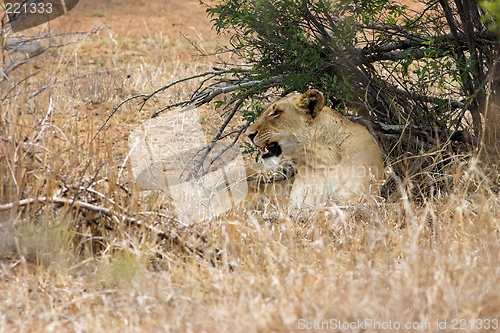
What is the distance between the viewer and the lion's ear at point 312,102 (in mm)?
5219

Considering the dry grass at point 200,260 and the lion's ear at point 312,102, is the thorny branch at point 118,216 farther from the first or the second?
the lion's ear at point 312,102

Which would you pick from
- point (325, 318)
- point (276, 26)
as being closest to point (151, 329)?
point (325, 318)

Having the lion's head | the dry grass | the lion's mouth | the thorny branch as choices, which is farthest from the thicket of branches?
the thorny branch

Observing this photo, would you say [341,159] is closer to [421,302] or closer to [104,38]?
[421,302]

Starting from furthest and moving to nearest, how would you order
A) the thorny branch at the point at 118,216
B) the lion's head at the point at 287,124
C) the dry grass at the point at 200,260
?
the lion's head at the point at 287,124 → the thorny branch at the point at 118,216 → the dry grass at the point at 200,260

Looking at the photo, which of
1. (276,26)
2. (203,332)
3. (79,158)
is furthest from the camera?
(276,26)

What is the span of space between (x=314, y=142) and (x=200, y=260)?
1707mm

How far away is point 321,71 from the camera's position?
230 inches

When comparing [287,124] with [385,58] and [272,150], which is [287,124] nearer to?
[272,150]

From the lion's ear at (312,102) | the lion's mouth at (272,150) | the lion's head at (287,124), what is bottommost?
the lion's mouth at (272,150)

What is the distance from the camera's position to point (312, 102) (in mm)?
5270

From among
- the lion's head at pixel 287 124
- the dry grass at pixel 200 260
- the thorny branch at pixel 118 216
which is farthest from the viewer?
the lion's head at pixel 287 124

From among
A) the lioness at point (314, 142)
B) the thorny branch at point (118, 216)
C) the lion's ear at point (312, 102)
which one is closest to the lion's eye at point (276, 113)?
the lioness at point (314, 142)

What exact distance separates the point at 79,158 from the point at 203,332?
5.40 feet
